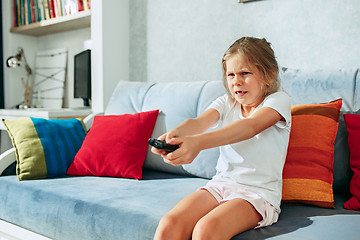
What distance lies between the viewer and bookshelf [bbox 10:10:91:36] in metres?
2.77

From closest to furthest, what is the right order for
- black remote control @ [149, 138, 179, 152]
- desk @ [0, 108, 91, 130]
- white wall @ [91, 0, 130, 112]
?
black remote control @ [149, 138, 179, 152]
desk @ [0, 108, 91, 130]
white wall @ [91, 0, 130, 112]

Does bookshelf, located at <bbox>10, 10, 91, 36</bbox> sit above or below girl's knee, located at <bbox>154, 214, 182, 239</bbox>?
above

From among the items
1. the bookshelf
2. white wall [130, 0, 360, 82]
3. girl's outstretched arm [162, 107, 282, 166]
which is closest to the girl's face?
girl's outstretched arm [162, 107, 282, 166]

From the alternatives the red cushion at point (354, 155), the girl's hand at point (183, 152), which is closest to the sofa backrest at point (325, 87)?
the red cushion at point (354, 155)

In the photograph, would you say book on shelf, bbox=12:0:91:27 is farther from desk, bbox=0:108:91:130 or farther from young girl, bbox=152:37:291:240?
young girl, bbox=152:37:291:240

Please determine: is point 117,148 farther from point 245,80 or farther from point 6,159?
point 245,80

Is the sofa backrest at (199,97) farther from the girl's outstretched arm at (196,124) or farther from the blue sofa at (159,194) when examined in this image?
the girl's outstretched arm at (196,124)

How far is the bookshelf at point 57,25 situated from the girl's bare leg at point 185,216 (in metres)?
1.96

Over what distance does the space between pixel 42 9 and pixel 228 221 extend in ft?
8.91

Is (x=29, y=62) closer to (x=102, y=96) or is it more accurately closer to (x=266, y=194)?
(x=102, y=96)

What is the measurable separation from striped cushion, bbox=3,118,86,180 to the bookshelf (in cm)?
119

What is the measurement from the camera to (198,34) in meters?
2.31

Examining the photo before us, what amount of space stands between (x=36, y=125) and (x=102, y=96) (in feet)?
2.92

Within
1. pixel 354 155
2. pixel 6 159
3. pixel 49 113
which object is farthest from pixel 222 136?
pixel 49 113
